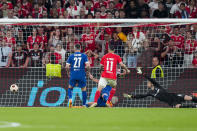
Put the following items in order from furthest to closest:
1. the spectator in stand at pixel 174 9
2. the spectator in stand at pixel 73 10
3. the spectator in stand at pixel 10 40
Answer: the spectator in stand at pixel 73 10
the spectator in stand at pixel 174 9
the spectator in stand at pixel 10 40

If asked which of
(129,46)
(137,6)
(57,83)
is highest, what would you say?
(137,6)

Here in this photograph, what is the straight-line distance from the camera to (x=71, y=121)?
8812 millimetres

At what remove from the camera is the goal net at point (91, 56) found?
1593 cm

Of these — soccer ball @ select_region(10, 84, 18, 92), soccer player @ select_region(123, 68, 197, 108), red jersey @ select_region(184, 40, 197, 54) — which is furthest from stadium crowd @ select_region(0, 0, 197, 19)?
soccer player @ select_region(123, 68, 197, 108)

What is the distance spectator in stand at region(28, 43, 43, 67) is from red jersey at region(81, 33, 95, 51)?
4.80 ft

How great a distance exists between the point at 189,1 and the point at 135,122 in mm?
11710

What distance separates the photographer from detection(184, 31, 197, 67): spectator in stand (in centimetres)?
1622

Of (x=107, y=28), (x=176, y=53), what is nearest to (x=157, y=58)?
(x=176, y=53)

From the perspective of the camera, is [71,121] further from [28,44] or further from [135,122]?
[28,44]

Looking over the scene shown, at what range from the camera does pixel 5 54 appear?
16438 millimetres

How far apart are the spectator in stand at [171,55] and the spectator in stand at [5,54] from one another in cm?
490

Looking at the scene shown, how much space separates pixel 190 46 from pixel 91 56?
319 centimetres

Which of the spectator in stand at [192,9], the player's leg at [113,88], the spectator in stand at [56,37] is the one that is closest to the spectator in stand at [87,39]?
the spectator in stand at [56,37]

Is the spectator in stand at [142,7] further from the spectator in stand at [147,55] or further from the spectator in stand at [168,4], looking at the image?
the spectator in stand at [147,55]
